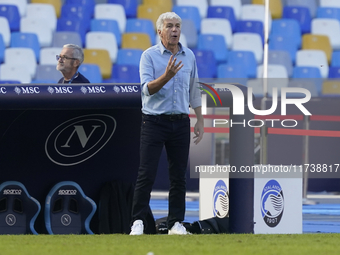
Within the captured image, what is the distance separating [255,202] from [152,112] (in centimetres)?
129

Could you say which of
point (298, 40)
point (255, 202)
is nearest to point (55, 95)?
point (255, 202)

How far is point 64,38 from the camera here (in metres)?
10.5

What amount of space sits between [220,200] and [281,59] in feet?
20.5

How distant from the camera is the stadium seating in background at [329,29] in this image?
11641mm

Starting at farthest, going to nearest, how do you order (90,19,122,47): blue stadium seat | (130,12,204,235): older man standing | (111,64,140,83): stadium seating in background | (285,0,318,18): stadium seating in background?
(285,0,318,18): stadium seating in background → (90,19,122,47): blue stadium seat → (111,64,140,83): stadium seating in background → (130,12,204,235): older man standing

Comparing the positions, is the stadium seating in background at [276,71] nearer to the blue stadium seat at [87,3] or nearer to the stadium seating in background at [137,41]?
the stadium seating in background at [137,41]

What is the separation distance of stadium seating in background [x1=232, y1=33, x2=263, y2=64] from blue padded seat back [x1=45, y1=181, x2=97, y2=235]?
276 inches

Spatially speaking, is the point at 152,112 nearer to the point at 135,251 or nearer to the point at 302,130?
the point at 135,251

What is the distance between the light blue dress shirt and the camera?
401cm

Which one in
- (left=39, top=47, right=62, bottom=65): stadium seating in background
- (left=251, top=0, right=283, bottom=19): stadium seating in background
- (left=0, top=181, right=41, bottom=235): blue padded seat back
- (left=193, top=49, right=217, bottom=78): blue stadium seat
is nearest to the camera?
(left=0, top=181, right=41, bottom=235): blue padded seat back

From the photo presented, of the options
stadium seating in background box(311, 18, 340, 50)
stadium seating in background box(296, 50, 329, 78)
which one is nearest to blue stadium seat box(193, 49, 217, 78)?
stadium seating in background box(296, 50, 329, 78)

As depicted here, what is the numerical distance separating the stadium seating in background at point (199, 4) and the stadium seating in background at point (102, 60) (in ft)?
7.55

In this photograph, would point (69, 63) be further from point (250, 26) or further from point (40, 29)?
point (250, 26)

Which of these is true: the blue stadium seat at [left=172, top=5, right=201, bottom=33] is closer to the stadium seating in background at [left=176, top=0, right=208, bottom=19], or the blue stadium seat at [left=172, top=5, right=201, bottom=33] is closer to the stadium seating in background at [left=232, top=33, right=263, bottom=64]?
the stadium seating in background at [left=176, top=0, right=208, bottom=19]
